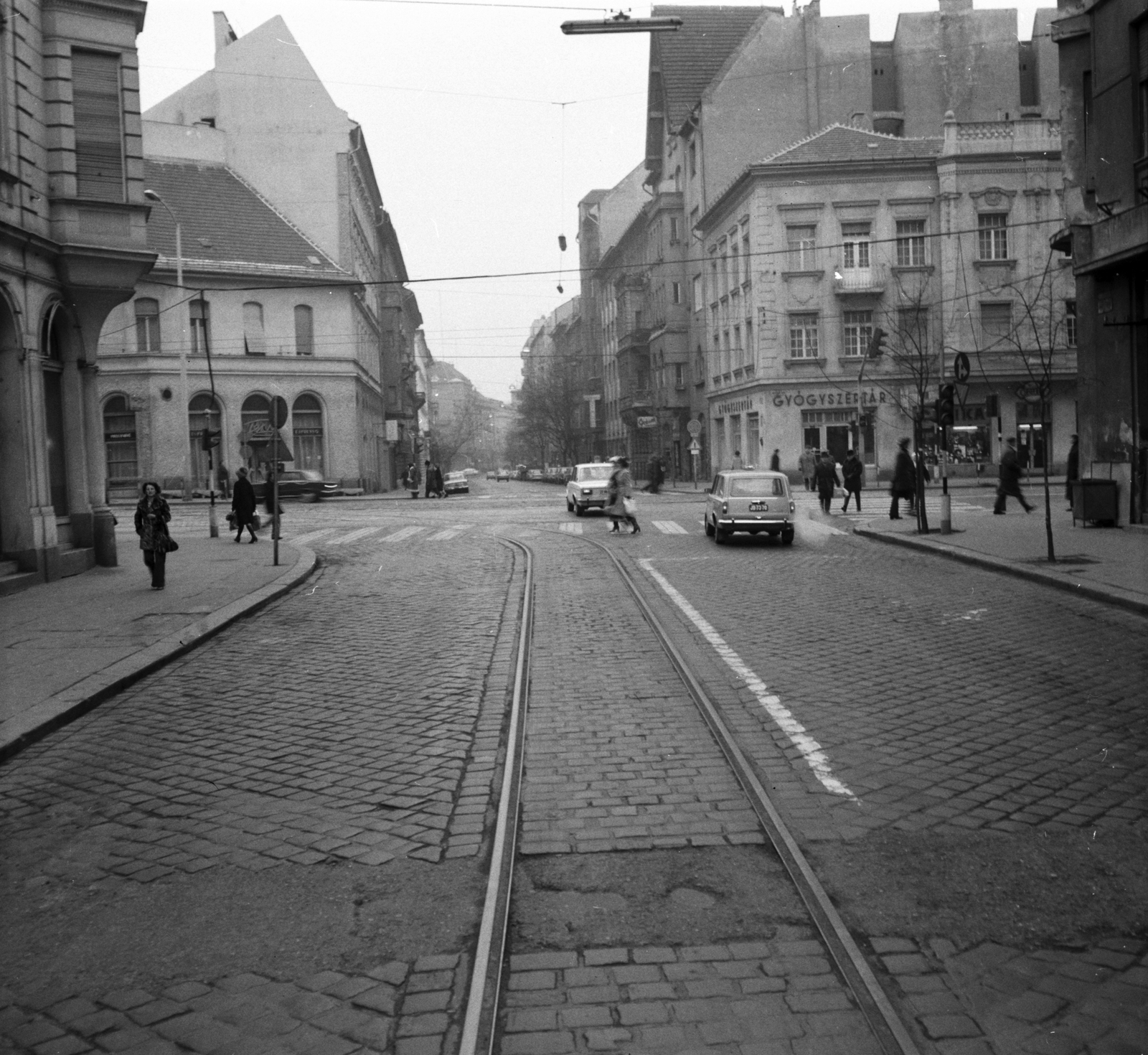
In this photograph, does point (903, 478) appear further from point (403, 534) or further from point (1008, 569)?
point (403, 534)

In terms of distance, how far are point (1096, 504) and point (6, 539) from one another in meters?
17.6

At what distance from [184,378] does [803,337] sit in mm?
25229

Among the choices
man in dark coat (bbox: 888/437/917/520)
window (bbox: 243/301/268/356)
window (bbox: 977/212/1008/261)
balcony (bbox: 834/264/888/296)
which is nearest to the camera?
man in dark coat (bbox: 888/437/917/520)

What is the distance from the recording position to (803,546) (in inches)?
862

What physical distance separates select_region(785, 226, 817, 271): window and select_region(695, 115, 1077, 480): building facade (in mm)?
53

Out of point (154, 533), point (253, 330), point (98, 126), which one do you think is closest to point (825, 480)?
point (98, 126)

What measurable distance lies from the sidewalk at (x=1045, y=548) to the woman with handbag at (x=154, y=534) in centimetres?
1128

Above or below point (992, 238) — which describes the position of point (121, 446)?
below

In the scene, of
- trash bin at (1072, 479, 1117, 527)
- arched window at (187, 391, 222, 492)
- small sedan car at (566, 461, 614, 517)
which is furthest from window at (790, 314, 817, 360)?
trash bin at (1072, 479, 1117, 527)

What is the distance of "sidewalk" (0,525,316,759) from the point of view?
8.97m

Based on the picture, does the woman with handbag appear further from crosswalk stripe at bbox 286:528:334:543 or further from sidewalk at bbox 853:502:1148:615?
Answer: sidewalk at bbox 853:502:1148:615

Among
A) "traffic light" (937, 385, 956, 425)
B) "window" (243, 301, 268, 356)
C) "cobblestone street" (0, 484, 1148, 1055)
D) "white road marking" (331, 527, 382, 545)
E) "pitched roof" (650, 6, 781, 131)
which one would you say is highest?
"pitched roof" (650, 6, 781, 131)

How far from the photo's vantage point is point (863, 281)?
50125 mm

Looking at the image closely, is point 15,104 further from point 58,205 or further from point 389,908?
point 389,908
